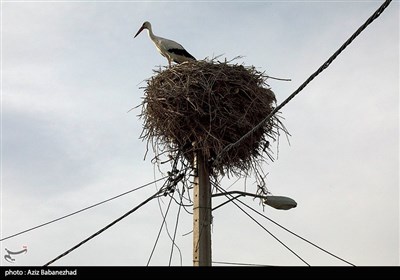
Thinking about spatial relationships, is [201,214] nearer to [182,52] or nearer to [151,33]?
[182,52]

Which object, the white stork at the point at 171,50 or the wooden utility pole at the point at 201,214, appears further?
the white stork at the point at 171,50

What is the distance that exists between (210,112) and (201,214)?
86 centimetres

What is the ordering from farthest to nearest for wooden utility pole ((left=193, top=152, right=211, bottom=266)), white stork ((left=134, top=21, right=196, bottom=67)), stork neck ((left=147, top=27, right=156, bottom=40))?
stork neck ((left=147, top=27, right=156, bottom=40)) < white stork ((left=134, top=21, right=196, bottom=67)) < wooden utility pole ((left=193, top=152, right=211, bottom=266))

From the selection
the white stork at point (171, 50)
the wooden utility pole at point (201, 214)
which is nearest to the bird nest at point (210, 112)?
the wooden utility pole at point (201, 214)

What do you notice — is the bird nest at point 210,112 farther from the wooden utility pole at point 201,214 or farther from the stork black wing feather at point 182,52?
the stork black wing feather at point 182,52

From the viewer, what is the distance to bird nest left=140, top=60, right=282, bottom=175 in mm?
5520

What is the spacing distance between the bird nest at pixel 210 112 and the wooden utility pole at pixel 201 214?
0.11 meters

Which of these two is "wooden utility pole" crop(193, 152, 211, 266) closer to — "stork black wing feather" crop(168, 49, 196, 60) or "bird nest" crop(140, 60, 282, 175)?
"bird nest" crop(140, 60, 282, 175)

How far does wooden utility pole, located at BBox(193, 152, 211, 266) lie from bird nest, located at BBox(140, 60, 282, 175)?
0.37 feet

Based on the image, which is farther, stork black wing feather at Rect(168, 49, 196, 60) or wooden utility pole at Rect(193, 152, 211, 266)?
stork black wing feather at Rect(168, 49, 196, 60)

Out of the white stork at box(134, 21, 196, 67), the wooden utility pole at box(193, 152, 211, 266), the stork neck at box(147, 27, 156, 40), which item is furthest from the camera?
the stork neck at box(147, 27, 156, 40)

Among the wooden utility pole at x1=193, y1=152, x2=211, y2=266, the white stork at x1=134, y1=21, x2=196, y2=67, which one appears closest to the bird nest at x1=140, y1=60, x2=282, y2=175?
the wooden utility pole at x1=193, y1=152, x2=211, y2=266

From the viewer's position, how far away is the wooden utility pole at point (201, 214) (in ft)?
16.8

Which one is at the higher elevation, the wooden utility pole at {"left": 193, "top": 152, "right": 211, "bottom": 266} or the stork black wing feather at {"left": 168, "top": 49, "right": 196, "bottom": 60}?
the stork black wing feather at {"left": 168, "top": 49, "right": 196, "bottom": 60}
